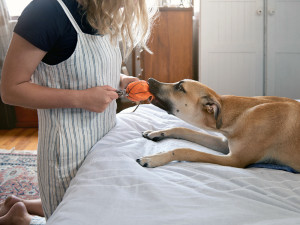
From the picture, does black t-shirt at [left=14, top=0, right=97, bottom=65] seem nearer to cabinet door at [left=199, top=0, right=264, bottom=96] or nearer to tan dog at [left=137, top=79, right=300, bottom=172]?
→ tan dog at [left=137, top=79, right=300, bottom=172]

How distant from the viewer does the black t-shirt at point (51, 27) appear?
1.06 m

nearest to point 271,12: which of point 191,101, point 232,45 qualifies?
point 232,45

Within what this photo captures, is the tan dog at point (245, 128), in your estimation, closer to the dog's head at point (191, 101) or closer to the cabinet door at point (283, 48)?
the dog's head at point (191, 101)

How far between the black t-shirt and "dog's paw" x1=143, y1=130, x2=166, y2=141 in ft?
1.71

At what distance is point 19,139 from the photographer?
12.2 feet

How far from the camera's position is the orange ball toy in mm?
1436

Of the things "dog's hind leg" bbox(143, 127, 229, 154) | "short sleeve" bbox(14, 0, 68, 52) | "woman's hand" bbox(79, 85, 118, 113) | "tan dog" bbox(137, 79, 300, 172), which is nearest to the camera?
"short sleeve" bbox(14, 0, 68, 52)

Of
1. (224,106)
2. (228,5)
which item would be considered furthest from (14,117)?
(224,106)

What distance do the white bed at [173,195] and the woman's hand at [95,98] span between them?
0.17 m

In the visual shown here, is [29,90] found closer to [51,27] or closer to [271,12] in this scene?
[51,27]

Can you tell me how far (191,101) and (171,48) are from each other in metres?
2.55

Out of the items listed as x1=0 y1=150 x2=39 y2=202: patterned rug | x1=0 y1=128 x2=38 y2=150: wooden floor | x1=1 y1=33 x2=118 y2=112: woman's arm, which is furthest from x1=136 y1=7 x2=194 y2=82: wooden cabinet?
x1=1 y1=33 x2=118 y2=112: woman's arm

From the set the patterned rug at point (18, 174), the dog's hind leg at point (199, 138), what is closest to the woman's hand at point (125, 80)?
the dog's hind leg at point (199, 138)

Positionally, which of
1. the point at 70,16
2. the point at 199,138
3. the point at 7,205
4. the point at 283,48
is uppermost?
the point at 70,16
